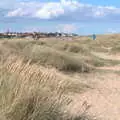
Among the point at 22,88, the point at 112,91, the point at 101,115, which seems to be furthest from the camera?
the point at 112,91

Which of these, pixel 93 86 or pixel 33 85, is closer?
pixel 33 85

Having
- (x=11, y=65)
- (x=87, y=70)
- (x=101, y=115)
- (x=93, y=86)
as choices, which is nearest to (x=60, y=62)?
(x=87, y=70)

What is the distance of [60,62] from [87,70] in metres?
1.61

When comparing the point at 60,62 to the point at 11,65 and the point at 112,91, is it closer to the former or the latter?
the point at 112,91

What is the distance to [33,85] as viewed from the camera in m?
7.14

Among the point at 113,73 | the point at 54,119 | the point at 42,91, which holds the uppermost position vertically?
the point at 42,91

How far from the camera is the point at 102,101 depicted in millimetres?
12938

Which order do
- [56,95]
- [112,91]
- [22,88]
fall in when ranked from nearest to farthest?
1. [22,88]
2. [56,95]
3. [112,91]

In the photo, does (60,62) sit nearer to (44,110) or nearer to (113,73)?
(113,73)

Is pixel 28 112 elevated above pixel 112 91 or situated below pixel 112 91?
above

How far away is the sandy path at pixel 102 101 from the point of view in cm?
1025

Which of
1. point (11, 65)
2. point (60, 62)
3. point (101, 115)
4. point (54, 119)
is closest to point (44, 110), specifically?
point (54, 119)

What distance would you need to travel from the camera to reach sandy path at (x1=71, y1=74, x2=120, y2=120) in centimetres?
1025

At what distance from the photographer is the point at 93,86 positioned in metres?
16.2
